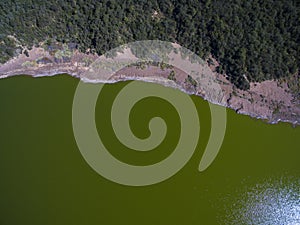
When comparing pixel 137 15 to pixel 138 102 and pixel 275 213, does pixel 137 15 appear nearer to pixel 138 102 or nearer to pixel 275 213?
pixel 138 102

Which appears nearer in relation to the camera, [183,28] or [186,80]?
[183,28]

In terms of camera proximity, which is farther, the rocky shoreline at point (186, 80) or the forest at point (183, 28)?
the rocky shoreline at point (186, 80)

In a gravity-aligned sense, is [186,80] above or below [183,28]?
below

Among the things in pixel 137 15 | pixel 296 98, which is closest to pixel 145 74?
pixel 137 15

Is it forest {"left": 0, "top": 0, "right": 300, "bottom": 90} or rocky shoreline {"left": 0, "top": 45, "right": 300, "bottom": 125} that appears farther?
rocky shoreline {"left": 0, "top": 45, "right": 300, "bottom": 125}
